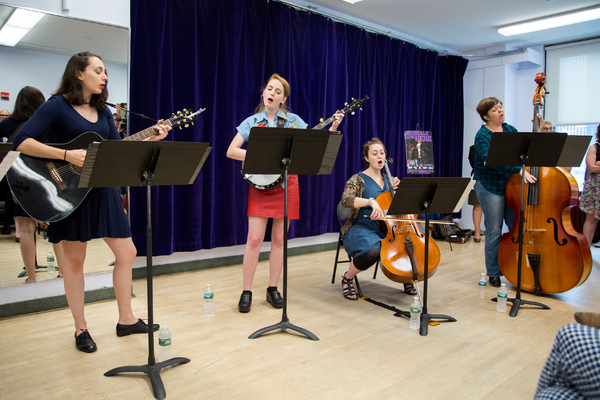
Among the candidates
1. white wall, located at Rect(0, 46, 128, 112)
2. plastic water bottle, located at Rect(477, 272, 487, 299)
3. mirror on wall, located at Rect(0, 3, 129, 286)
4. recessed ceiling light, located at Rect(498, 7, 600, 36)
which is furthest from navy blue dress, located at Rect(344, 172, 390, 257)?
recessed ceiling light, located at Rect(498, 7, 600, 36)

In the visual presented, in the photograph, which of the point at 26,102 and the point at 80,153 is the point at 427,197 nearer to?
the point at 80,153

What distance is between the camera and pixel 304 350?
2322 mm

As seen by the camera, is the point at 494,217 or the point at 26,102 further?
the point at 494,217

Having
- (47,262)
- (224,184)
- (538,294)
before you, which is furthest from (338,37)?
(47,262)

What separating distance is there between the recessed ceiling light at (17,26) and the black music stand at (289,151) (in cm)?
193

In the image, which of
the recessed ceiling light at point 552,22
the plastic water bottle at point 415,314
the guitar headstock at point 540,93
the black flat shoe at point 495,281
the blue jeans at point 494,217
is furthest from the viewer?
the recessed ceiling light at point 552,22

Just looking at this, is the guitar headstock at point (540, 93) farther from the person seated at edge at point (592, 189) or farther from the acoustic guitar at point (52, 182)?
the acoustic guitar at point (52, 182)

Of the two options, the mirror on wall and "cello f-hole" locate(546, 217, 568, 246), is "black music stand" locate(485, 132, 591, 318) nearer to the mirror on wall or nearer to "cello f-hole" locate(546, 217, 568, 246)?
"cello f-hole" locate(546, 217, 568, 246)

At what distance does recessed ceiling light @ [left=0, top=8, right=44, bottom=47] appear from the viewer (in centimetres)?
284

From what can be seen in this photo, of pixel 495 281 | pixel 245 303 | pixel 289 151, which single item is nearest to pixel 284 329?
pixel 245 303

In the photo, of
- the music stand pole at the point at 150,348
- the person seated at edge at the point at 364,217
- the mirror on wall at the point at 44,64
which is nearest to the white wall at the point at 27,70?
the mirror on wall at the point at 44,64

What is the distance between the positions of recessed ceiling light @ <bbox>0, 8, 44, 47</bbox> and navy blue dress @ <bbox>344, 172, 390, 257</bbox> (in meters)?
2.48

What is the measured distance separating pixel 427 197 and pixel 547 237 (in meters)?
1.28

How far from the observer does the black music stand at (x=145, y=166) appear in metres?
1.68
